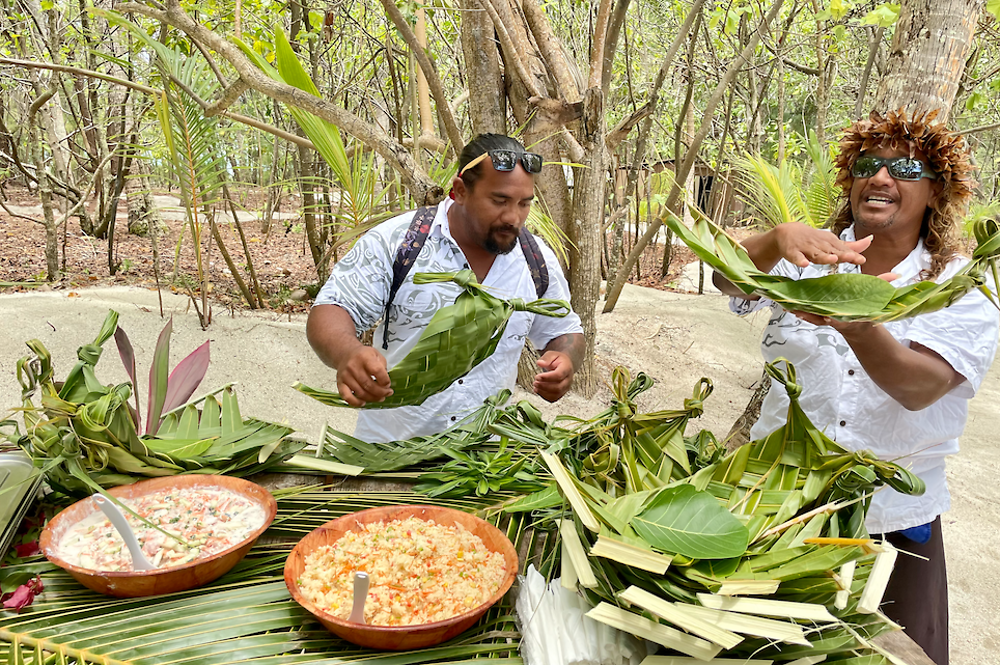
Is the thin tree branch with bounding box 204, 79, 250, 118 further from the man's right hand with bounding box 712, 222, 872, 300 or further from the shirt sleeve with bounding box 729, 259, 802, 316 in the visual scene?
the man's right hand with bounding box 712, 222, 872, 300

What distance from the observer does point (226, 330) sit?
193 inches

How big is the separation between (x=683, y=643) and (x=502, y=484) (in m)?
0.59

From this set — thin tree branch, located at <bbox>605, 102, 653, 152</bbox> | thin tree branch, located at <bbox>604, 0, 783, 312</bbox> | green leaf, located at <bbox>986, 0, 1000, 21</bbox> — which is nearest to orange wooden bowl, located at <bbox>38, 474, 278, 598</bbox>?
green leaf, located at <bbox>986, 0, 1000, 21</bbox>

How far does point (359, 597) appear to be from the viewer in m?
0.97

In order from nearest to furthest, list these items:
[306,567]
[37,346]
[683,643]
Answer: [683,643] → [306,567] → [37,346]

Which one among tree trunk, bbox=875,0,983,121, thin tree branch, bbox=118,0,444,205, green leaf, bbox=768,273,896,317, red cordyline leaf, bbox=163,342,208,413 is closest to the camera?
green leaf, bbox=768,273,896,317

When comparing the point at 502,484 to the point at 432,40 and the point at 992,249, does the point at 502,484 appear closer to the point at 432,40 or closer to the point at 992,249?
the point at 992,249

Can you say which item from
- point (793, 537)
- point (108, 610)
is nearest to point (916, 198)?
point (793, 537)

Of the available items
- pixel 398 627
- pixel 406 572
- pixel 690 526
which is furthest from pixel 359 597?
pixel 690 526

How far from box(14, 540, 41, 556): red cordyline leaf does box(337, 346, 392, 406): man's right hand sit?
24.7 inches

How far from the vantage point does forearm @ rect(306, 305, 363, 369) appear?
1655 millimetres

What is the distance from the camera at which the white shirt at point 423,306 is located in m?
1.89

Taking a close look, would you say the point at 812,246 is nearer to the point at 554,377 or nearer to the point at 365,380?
the point at 554,377

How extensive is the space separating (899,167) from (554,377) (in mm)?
942
